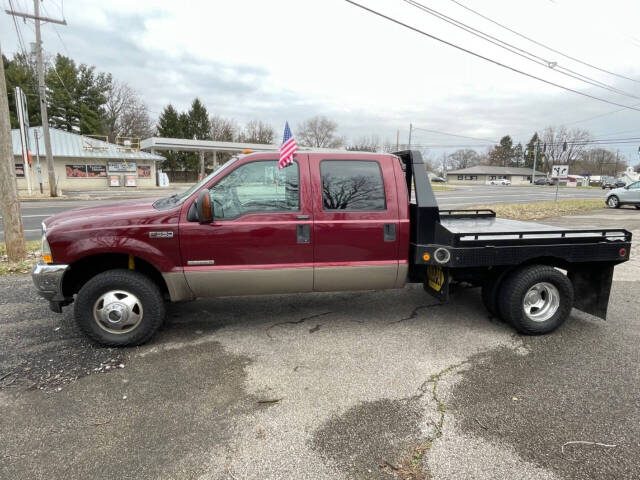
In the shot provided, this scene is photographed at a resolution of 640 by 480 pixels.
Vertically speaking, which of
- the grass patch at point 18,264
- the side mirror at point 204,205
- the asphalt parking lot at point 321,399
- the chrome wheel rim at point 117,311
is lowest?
the asphalt parking lot at point 321,399

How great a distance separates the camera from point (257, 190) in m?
3.80

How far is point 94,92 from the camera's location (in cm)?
4834

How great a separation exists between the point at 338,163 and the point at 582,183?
91.6 meters

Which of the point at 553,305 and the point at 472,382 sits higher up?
the point at 553,305

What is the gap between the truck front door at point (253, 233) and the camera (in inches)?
145

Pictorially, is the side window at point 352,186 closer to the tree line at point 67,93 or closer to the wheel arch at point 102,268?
the wheel arch at point 102,268

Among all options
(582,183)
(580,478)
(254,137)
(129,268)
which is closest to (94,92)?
(254,137)

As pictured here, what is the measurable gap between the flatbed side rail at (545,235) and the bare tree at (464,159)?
130m

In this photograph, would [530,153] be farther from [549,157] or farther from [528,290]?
[528,290]

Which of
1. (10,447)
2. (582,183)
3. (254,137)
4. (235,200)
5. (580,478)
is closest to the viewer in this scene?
(580,478)

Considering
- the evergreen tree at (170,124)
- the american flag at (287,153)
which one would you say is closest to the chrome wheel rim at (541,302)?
the american flag at (287,153)

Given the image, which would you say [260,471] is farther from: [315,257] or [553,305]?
[553,305]

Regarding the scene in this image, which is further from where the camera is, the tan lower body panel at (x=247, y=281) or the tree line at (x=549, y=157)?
the tree line at (x=549, y=157)

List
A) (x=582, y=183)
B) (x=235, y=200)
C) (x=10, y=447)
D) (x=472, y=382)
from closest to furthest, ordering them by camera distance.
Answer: (x=10, y=447)
(x=472, y=382)
(x=235, y=200)
(x=582, y=183)
